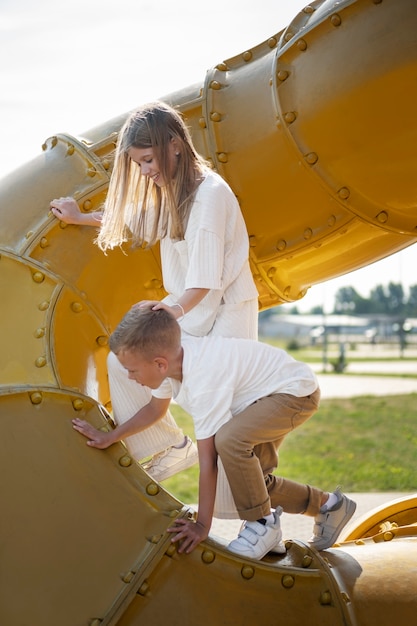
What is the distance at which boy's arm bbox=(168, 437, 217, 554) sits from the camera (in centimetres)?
270

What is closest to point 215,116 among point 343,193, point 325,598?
point 343,193

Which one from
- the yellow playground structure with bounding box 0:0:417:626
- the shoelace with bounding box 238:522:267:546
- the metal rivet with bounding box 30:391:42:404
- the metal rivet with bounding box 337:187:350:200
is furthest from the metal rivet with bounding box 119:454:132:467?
the metal rivet with bounding box 337:187:350:200

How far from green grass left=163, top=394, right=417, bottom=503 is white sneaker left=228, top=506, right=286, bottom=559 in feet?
18.7

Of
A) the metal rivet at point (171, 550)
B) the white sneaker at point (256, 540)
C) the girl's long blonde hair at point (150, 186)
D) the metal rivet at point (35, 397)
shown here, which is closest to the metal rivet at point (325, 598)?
the white sneaker at point (256, 540)

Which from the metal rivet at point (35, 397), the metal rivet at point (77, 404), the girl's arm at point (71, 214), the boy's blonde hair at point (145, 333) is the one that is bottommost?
the metal rivet at point (77, 404)

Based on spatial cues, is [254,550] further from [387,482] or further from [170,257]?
[387,482]

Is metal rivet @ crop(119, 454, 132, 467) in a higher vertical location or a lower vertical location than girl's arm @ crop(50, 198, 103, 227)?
lower

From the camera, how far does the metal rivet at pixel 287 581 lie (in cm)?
276

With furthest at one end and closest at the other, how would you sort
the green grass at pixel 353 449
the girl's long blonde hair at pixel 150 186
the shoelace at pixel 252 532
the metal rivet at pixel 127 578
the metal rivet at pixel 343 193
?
the green grass at pixel 353 449
the metal rivet at pixel 343 193
the girl's long blonde hair at pixel 150 186
the shoelace at pixel 252 532
the metal rivet at pixel 127 578

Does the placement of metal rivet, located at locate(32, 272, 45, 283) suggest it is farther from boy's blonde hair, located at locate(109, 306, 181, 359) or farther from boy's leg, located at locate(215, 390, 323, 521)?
boy's leg, located at locate(215, 390, 323, 521)

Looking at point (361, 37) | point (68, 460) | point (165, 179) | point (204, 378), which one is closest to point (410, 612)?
point (204, 378)

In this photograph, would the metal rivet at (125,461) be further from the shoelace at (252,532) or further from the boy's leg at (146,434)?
the shoelace at (252,532)

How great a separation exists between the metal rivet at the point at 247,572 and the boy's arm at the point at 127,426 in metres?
0.56

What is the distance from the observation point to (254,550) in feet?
9.24
